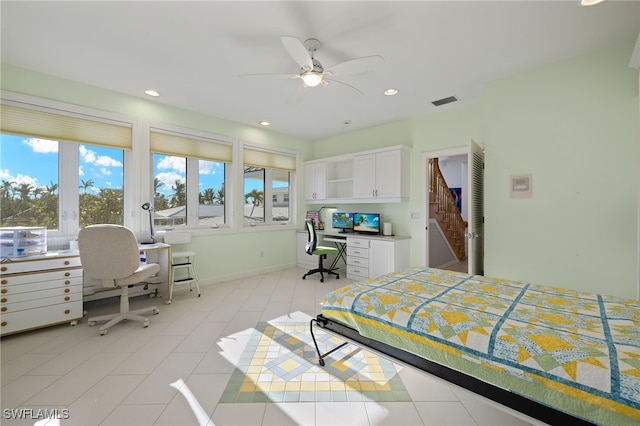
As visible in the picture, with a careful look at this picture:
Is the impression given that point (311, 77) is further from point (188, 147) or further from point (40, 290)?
point (40, 290)

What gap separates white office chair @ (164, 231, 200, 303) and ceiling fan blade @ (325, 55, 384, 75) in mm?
3041

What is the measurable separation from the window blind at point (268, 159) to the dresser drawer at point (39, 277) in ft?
9.45

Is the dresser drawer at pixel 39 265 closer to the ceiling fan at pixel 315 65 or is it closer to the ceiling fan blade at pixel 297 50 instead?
the ceiling fan at pixel 315 65

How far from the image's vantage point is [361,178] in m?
4.96

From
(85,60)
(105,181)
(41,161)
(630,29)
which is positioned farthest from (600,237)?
(41,161)

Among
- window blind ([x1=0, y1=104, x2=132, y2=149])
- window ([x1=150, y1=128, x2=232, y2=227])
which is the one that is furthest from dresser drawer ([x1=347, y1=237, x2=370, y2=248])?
window blind ([x1=0, y1=104, x2=132, y2=149])

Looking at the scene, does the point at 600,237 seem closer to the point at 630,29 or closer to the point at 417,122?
the point at 630,29

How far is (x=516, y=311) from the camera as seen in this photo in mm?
1585

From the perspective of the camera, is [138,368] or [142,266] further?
[142,266]

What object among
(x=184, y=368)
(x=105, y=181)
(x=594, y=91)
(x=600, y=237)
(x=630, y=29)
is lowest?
(x=184, y=368)

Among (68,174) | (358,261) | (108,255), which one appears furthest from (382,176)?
(68,174)

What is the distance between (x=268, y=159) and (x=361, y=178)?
187 cm

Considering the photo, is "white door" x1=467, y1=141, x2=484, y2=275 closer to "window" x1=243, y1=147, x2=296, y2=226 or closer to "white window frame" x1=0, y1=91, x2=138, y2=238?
"window" x1=243, y1=147, x2=296, y2=226

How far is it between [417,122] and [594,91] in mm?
2217
